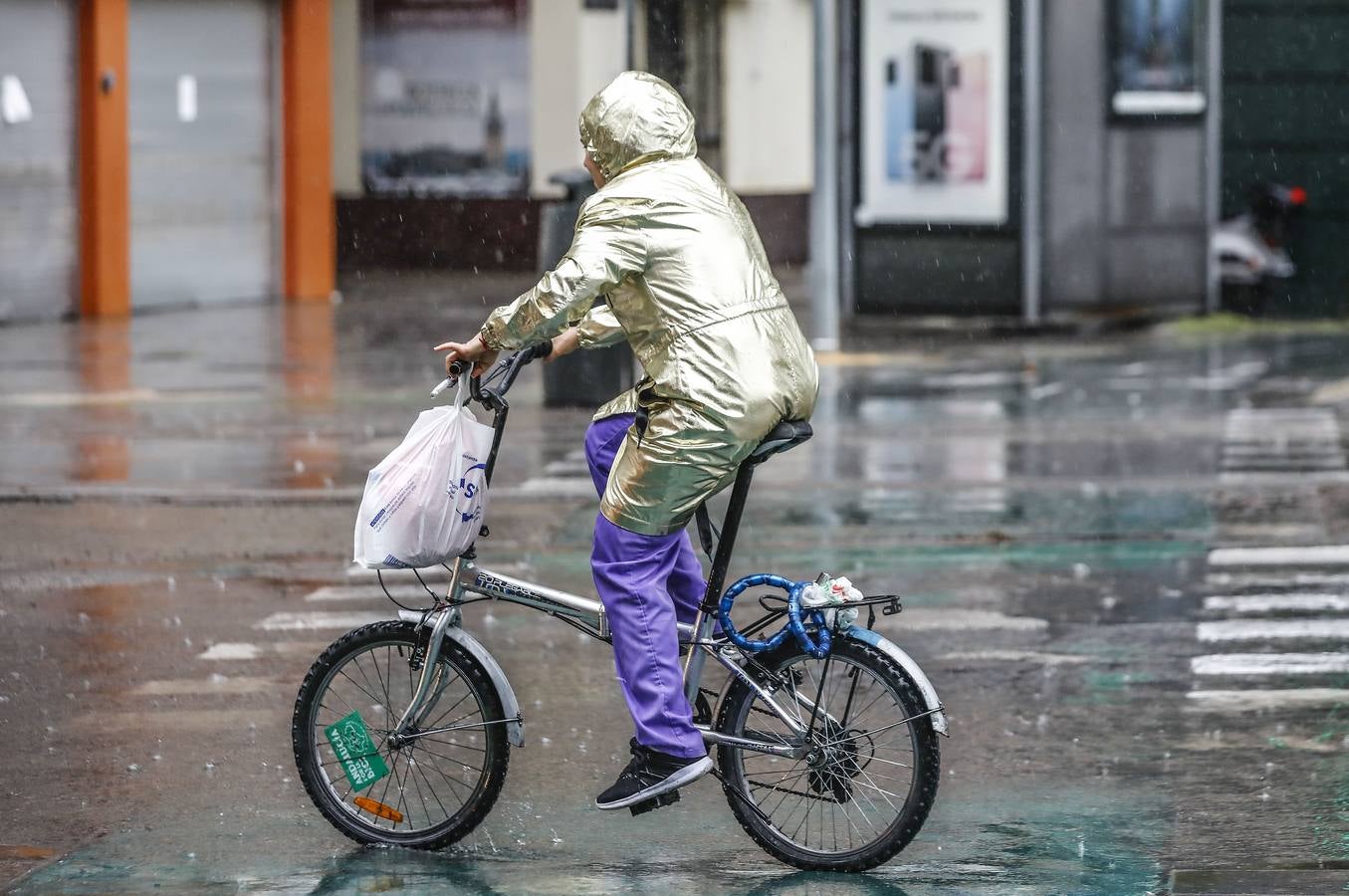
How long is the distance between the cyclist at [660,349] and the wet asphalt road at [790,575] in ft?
1.78

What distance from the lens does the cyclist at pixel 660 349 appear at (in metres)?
5.13

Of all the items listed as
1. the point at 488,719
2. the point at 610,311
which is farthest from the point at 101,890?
the point at 610,311

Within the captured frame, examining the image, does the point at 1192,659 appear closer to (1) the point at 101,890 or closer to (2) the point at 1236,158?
(1) the point at 101,890

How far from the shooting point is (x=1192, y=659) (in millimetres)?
7785

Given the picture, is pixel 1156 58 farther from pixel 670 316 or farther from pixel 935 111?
pixel 670 316

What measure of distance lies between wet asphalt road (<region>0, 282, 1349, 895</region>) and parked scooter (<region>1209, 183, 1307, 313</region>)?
6028 millimetres

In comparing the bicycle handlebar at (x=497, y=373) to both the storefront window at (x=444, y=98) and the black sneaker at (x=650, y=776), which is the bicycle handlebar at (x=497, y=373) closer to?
the black sneaker at (x=650, y=776)

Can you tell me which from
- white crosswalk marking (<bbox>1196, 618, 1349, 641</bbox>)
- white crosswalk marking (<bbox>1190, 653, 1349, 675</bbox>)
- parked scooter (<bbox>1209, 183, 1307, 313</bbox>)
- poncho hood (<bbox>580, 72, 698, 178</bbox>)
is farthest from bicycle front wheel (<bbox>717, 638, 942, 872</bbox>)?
parked scooter (<bbox>1209, 183, 1307, 313</bbox>)

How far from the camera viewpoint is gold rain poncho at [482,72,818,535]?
5.12 meters

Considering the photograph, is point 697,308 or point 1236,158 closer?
point 697,308

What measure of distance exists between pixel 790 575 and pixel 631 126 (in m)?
4.39

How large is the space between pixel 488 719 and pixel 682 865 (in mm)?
583

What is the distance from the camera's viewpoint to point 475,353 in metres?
5.27

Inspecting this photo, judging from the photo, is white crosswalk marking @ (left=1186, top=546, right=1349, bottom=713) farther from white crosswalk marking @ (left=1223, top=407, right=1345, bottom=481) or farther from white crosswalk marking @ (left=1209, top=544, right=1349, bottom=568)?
white crosswalk marking @ (left=1223, top=407, right=1345, bottom=481)
